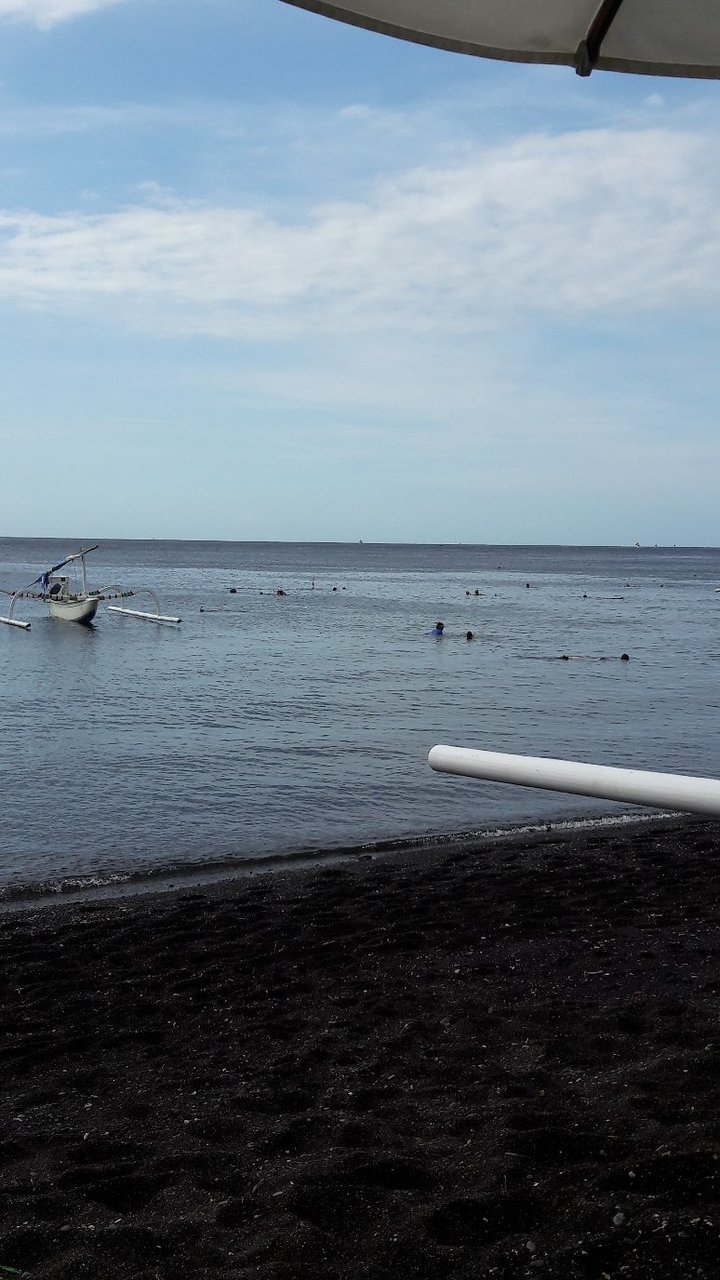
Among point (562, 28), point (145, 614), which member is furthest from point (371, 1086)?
point (145, 614)

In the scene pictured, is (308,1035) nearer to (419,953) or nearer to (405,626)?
(419,953)

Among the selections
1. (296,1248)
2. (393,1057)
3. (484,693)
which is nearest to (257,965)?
(393,1057)

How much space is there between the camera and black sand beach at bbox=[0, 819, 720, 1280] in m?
3.55

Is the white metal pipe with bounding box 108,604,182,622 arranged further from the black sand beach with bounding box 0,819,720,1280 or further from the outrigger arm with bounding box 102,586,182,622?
the black sand beach with bounding box 0,819,720,1280


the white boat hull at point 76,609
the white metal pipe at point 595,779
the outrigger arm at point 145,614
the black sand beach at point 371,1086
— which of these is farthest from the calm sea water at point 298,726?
the white metal pipe at point 595,779

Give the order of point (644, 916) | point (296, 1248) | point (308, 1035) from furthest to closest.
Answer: point (644, 916) < point (308, 1035) < point (296, 1248)

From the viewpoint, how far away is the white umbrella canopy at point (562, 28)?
122 inches

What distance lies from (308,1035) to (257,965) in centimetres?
160

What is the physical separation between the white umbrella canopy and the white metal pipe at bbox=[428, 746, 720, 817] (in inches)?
87.1

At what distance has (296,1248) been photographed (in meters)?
3.55

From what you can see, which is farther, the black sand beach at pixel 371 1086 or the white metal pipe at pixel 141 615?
the white metal pipe at pixel 141 615

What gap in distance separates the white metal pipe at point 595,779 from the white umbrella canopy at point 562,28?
221 cm

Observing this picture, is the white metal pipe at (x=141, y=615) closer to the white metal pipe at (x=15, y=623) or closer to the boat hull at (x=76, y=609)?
the boat hull at (x=76, y=609)

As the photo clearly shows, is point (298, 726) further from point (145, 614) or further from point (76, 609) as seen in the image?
point (145, 614)
